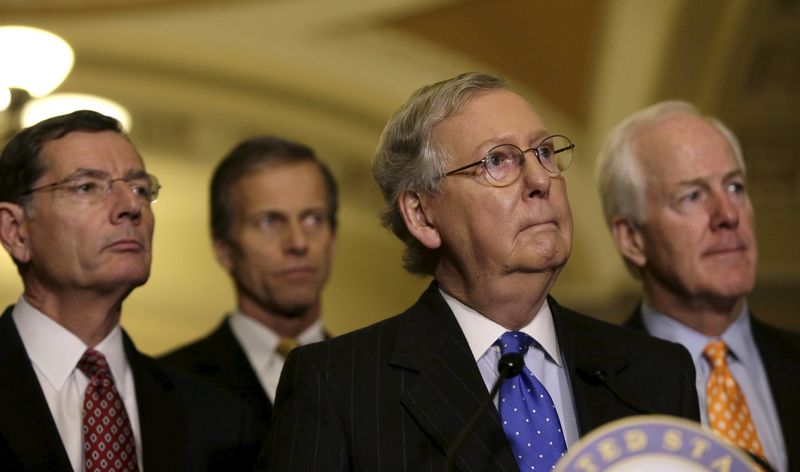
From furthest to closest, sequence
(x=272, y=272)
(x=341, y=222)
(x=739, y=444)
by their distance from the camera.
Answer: (x=341, y=222) < (x=272, y=272) < (x=739, y=444)

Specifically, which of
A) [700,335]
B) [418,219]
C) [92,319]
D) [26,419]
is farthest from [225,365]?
[700,335]

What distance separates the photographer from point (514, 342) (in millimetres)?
2766

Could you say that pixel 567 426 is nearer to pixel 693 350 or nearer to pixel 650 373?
pixel 650 373

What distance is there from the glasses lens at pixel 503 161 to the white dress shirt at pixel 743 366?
1.03 m

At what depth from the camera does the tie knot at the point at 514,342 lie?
275 centimetres

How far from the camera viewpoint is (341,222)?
11656mm

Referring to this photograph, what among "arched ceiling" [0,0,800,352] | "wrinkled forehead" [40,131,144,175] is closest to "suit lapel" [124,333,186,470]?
"wrinkled forehead" [40,131,144,175]

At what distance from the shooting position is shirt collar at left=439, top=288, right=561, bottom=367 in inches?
110

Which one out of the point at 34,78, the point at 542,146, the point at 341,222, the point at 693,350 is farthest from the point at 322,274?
the point at 341,222

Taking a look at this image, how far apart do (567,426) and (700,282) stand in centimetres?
118

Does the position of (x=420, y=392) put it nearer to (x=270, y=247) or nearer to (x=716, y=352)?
(x=716, y=352)

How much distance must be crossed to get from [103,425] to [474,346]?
0.92 meters

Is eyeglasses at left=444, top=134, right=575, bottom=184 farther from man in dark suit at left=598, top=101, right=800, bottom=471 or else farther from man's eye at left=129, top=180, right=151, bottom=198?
man in dark suit at left=598, top=101, right=800, bottom=471

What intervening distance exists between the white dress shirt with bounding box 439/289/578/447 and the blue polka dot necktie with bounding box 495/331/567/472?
31 millimetres
